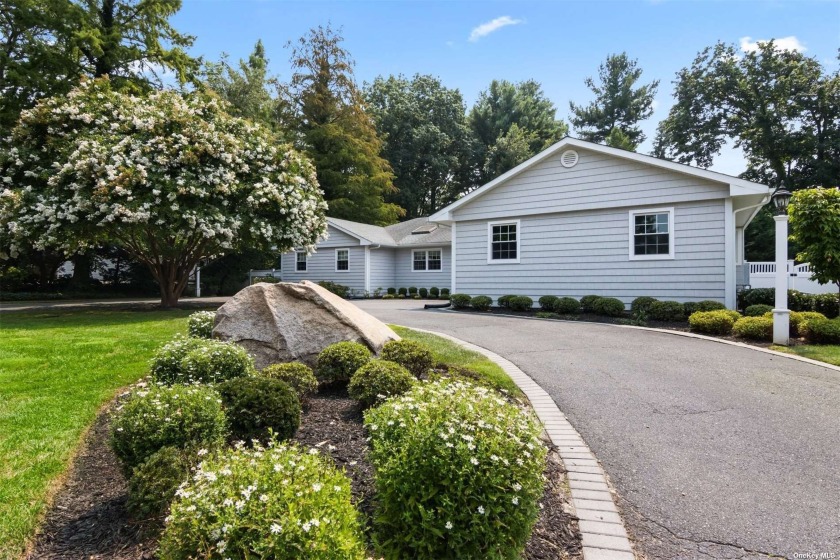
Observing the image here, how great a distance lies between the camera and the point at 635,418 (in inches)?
172

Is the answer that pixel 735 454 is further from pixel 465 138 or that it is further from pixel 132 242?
pixel 465 138

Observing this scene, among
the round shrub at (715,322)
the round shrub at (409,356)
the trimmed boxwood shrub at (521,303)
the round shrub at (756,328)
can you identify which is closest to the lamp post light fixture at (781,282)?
the round shrub at (756,328)

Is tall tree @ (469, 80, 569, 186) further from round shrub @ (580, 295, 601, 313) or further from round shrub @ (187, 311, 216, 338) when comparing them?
round shrub @ (187, 311, 216, 338)

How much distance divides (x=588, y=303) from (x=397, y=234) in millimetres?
14351

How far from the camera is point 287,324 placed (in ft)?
18.0

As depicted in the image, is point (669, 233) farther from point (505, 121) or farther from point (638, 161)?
point (505, 121)

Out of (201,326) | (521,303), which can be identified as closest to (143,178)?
(201,326)

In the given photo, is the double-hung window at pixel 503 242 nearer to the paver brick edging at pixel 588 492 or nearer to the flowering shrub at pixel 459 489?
the paver brick edging at pixel 588 492

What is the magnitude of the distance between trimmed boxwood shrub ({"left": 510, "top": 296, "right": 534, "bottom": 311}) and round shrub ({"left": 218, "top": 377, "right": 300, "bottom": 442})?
10897 millimetres

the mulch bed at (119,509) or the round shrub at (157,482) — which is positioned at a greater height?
the round shrub at (157,482)

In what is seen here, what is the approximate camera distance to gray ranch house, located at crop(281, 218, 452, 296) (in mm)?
22484

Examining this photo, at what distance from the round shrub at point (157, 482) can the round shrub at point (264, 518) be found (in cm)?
64

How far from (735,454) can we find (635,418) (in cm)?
91

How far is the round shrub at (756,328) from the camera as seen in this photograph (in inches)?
330
